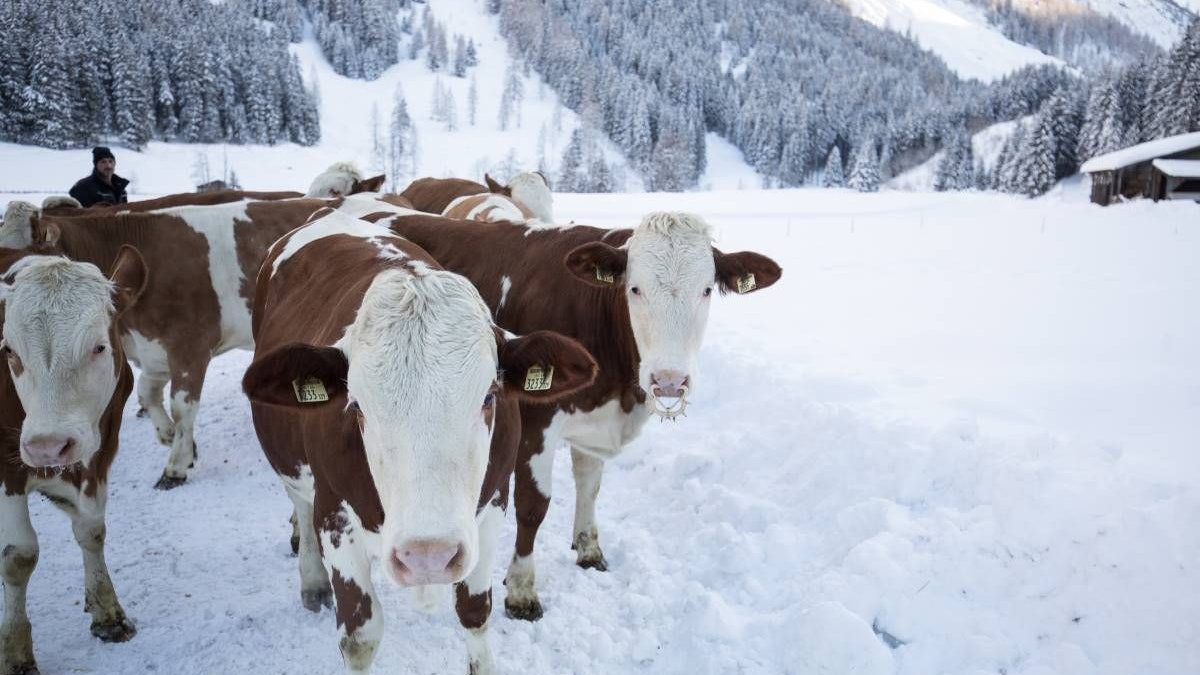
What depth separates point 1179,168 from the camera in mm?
35406

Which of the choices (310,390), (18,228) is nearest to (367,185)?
(18,228)

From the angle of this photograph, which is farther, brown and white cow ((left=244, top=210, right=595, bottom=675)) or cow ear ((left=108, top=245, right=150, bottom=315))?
cow ear ((left=108, top=245, right=150, bottom=315))

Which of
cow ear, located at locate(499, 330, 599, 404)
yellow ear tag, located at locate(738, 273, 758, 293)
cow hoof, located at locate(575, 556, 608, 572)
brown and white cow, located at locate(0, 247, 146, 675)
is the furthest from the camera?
cow hoof, located at locate(575, 556, 608, 572)

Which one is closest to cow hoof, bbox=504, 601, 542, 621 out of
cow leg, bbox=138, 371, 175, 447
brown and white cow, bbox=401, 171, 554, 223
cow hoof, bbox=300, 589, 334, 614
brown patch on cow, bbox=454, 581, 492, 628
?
brown patch on cow, bbox=454, 581, 492, 628

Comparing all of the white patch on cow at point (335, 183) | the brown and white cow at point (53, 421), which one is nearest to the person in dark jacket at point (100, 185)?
the white patch on cow at point (335, 183)

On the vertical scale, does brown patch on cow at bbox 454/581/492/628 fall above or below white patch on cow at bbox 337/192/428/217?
below

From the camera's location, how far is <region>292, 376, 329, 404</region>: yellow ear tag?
215cm

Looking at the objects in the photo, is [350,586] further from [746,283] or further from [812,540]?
[746,283]

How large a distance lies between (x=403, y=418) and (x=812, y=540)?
9.40 feet

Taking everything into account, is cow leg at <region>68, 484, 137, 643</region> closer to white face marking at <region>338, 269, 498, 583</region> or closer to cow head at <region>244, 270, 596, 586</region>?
cow head at <region>244, 270, 596, 586</region>

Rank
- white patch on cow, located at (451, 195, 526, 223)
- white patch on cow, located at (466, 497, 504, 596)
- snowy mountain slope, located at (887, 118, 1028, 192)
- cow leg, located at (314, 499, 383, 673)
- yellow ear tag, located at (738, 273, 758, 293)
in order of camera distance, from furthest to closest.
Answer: snowy mountain slope, located at (887, 118, 1028, 192)
white patch on cow, located at (451, 195, 526, 223)
yellow ear tag, located at (738, 273, 758, 293)
white patch on cow, located at (466, 497, 504, 596)
cow leg, located at (314, 499, 383, 673)

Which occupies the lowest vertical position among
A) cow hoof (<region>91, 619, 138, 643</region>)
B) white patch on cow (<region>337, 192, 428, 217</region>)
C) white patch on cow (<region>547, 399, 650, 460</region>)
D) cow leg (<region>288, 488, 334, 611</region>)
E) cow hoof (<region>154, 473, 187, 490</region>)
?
cow hoof (<region>154, 473, 187, 490</region>)

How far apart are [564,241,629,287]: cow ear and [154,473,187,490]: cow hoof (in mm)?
3956

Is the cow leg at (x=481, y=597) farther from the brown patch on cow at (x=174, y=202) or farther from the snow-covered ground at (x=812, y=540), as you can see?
the brown patch on cow at (x=174, y=202)
